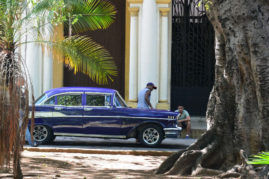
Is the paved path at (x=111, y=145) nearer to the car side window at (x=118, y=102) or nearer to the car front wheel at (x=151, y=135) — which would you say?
the car front wheel at (x=151, y=135)

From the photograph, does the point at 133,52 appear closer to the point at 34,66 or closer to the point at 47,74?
the point at 47,74

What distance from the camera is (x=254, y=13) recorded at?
280 inches

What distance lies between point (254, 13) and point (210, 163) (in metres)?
2.53

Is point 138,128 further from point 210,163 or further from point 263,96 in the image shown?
point 263,96

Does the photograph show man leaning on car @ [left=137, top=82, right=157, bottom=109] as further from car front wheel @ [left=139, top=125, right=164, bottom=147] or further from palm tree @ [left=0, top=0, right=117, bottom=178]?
palm tree @ [left=0, top=0, right=117, bottom=178]

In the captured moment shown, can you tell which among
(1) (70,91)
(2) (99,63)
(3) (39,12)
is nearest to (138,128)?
(1) (70,91)

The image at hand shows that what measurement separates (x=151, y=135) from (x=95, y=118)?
1.51 metres

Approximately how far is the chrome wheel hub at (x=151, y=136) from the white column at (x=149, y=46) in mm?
4860

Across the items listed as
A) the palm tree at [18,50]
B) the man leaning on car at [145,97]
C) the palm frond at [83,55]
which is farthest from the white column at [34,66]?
the palm frond at [83,55]

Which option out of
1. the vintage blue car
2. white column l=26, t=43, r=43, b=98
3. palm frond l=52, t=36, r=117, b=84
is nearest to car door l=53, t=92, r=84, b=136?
the vintage blue car

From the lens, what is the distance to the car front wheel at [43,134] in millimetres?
13602

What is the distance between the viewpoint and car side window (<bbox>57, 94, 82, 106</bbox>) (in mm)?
13727

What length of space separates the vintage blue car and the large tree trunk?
474 cm

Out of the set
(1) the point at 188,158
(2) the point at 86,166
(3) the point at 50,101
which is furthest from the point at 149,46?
(1) the point at 188,158
